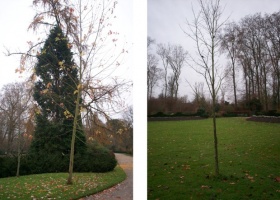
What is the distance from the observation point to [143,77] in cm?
348

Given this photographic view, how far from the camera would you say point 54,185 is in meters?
2.84

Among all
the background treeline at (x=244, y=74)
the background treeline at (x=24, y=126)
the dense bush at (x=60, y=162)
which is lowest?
the dense bush at (x=60, y=162)

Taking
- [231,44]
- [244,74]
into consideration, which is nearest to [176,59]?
[231,44]

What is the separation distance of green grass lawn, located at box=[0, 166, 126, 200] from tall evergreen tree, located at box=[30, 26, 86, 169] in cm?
27

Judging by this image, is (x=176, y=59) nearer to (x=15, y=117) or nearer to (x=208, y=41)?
(x=208, y=41)

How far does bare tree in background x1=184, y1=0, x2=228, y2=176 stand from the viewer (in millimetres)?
3281

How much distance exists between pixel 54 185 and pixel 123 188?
0.78m

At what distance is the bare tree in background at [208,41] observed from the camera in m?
3.28

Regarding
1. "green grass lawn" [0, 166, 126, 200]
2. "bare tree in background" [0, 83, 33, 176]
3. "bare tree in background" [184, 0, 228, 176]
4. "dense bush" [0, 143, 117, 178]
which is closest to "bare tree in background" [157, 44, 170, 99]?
"bare tree in background" [184, 0, 228, 176]

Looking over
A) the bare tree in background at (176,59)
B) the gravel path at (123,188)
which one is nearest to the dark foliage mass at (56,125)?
the gravel path at (123,188)

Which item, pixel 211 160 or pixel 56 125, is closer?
pixel 56 125

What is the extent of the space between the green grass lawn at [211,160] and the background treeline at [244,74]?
20 centimetres

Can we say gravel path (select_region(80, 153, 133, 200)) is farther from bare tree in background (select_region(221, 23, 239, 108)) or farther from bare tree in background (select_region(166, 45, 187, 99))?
bare tree in background (select_region(221, 23, 239, 108))

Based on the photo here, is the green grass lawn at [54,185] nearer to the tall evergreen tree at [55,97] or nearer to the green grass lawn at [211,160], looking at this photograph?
the tall evergreen tree at [55,97]
